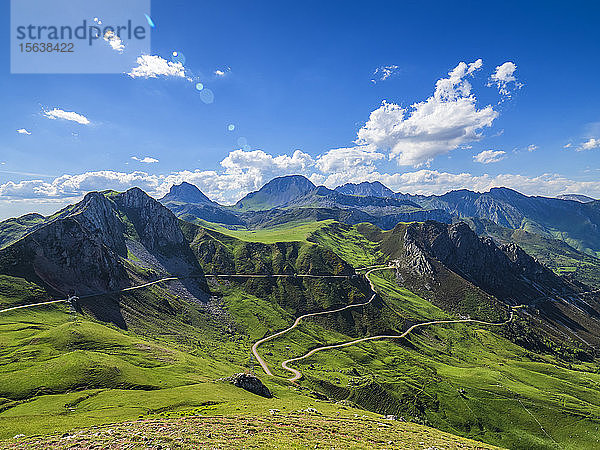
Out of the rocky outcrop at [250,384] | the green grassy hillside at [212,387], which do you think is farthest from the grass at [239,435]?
the rocky outcrop at [250,384]

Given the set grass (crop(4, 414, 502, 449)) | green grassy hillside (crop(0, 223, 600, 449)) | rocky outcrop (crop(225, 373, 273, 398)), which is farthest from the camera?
rocky outcrop (crop(225, 373, 273, 398))

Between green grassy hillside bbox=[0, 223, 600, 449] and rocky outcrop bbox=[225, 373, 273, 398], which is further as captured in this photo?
rocky outcrop bbox=[225, 373, 273, 398]

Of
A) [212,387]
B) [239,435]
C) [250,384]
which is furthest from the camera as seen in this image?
[250,384]

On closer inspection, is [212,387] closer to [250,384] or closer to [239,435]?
[250,384]

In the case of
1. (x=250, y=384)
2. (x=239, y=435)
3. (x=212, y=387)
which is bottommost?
(x=250, y=384)

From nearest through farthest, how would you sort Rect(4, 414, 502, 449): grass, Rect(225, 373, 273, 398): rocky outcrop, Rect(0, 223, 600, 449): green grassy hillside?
Rect(4, 414, 502, 449): grass → Rect(0, 223, 600, 449): green grassy hillside → Rect(225, 373, 273, 398): rocky outcrop

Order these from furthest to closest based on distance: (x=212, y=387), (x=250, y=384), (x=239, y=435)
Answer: (x=250, y=384) → (x=212, y=387) → (x=239, y=435)

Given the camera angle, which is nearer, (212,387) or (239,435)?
(239,435)

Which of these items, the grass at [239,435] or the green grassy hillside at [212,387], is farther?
the green grassy hillside at [212,387]

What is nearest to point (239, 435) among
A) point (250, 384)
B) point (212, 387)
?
point (212, 387)

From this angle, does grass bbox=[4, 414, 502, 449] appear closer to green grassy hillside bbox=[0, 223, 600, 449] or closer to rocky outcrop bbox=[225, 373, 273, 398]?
green grassy hillside bbox=[0, 223, 600, 449]

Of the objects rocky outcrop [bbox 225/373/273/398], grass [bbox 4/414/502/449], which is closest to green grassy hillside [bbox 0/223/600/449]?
grass [bbox 4/414/502/449]

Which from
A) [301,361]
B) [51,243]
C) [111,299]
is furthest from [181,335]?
[51,243]

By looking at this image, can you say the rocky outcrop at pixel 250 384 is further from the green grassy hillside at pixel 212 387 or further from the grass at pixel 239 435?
the grass at pixel 239 435
